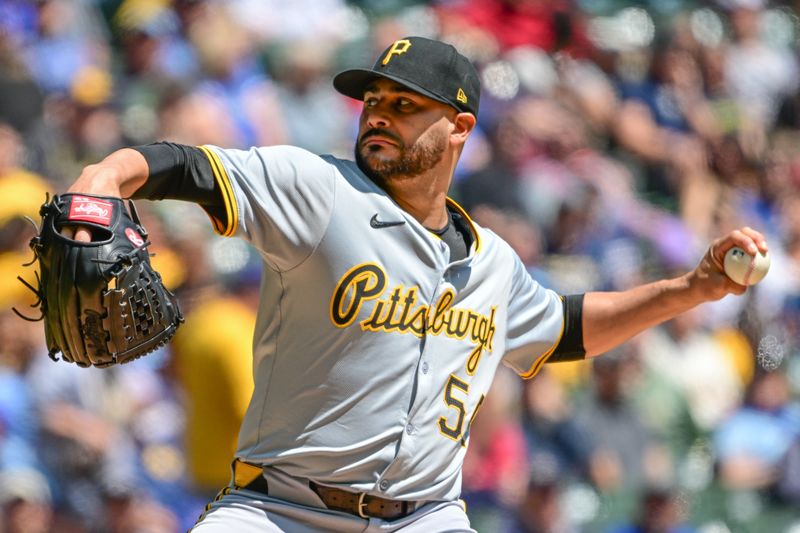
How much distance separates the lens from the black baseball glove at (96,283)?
2828mm

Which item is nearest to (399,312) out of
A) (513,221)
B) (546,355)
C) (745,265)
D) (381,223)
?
(381,223)

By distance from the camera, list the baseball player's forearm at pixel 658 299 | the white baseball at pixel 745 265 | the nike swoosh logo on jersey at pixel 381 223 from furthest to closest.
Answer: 1. the baseball player's forearm at pixel 658 299
2. the white baseball at pixel 745 265
3. the nike swoosh logo on jersey at pixel 381 223

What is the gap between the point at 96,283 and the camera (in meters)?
2.82

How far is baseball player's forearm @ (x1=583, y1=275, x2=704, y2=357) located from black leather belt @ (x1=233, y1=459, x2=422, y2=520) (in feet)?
3.18

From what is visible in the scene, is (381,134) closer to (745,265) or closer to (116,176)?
(116,176)

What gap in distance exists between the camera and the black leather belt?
338 centimetres

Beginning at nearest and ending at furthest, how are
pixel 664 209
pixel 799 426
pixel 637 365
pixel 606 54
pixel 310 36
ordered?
pixel 637 365
pixel 799 426
pixel 310 36
pixel 664 209
pixel 606 54

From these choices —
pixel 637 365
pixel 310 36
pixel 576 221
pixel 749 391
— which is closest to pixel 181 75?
pixel 310 36

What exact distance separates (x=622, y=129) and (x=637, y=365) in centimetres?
256

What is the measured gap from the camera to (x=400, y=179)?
363cm

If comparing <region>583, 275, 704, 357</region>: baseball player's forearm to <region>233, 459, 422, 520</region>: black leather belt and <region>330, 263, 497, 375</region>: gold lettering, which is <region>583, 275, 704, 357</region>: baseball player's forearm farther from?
<region>233, 459, 422, 520</region>: black leather belt

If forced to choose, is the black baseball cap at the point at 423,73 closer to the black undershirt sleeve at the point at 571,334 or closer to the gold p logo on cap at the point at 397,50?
the gold p logo on cap at the point at 397,50

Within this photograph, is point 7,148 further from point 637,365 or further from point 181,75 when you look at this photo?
point 637,365

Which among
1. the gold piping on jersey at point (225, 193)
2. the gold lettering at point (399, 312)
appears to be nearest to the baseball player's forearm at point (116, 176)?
the gold piping on jersey at point (225, 193)
